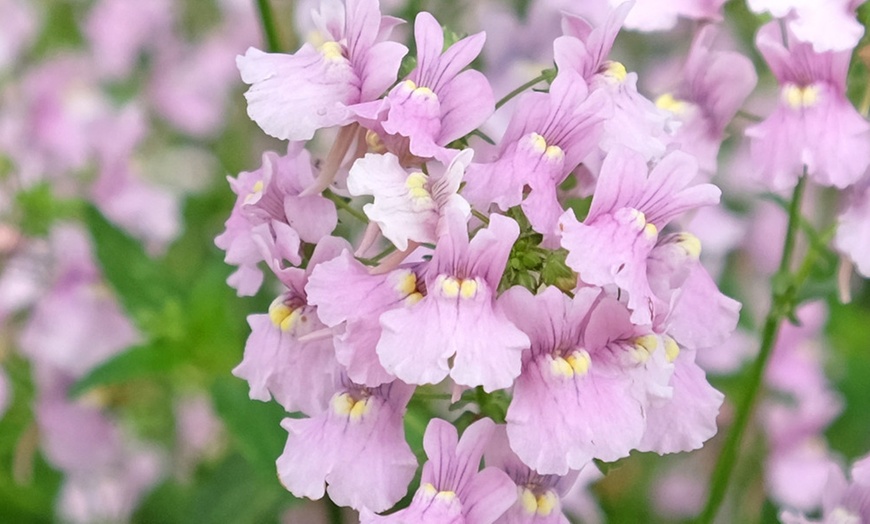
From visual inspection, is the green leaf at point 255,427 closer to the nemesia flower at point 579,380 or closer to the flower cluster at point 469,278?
the flower cluster at point 469,278

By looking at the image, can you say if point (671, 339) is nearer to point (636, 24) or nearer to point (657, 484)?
point (636, 24)

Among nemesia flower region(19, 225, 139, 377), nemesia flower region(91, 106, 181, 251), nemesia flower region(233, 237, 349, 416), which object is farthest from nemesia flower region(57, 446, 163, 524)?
nemesia flower region(233, 237, 349, 416)

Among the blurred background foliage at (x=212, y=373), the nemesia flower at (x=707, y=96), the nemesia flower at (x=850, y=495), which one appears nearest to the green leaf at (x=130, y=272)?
the blurred background foliage at (x=212, y=373)

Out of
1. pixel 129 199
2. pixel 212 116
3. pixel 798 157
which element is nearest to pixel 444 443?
pixel 798 157

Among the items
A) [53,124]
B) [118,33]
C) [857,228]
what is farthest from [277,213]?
[118,33]

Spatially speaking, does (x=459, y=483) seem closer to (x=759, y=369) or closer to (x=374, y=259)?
(x=374, y=259)
